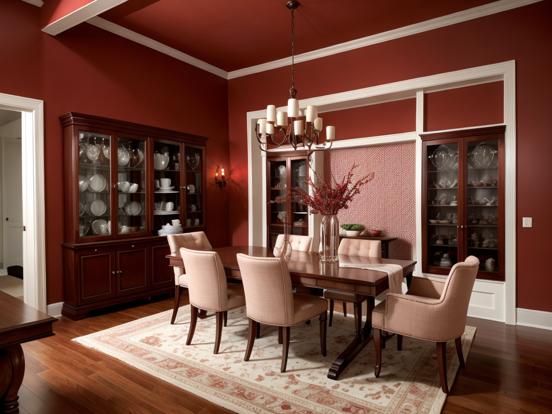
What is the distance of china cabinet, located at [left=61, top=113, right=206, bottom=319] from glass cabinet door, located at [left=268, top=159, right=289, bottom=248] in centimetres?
133

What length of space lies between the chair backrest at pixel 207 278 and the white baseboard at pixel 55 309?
192 centimetres

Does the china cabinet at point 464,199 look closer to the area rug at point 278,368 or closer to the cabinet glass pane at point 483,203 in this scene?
the cabinet glass pane at point 483,203

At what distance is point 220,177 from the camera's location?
6191 millimetres

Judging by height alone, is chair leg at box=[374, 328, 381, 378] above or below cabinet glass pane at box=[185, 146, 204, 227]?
below

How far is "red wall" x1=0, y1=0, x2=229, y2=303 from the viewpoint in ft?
12.9

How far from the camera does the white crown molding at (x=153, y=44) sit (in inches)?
179

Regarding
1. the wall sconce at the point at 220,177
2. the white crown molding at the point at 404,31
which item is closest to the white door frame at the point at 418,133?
the wall sconce at the point at 220,177

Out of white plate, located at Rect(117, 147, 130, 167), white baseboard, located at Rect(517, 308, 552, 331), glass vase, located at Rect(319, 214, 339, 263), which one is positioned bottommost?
white baseboard, located at Rect(517, 308, 552, 331)

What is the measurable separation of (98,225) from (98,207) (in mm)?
210

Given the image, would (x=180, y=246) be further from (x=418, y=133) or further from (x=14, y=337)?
(x=418, y=133)

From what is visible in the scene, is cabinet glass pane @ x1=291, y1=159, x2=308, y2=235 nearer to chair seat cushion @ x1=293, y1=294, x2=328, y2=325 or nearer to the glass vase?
the glass vase

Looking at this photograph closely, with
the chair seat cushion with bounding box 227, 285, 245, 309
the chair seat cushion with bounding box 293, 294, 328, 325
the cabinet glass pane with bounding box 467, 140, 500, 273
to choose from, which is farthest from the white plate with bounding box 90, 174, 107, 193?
the cabinet glass pane with bounding box 467, 140, 500, 273

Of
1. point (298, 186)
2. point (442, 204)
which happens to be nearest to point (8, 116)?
point (298, 186)

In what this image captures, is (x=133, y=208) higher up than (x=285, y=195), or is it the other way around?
(x=285, y=195)
